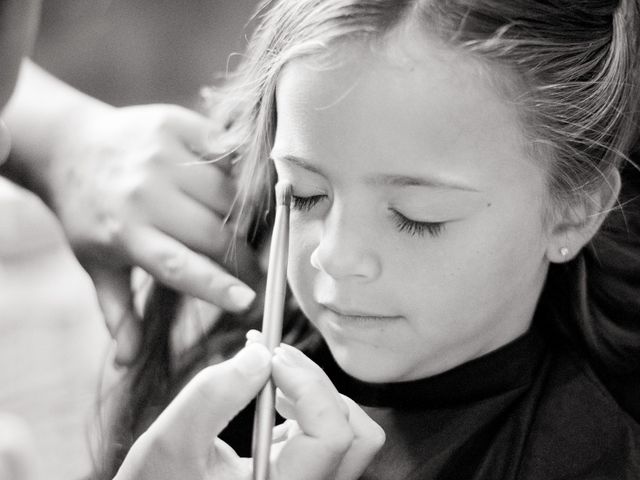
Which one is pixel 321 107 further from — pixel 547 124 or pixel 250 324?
pixel 250 324

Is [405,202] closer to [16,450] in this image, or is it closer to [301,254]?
[301,254]

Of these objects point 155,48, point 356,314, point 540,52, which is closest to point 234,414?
point 356,314

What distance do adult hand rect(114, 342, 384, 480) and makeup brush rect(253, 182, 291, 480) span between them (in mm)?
10

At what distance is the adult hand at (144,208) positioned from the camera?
815 millimetres

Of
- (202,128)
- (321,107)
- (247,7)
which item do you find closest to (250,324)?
(202,128)

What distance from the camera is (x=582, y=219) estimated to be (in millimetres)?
761

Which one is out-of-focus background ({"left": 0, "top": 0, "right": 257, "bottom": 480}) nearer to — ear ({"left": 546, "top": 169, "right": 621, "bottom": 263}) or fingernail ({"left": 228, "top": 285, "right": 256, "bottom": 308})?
fingernail ({"left": 228, "top": 285, "right": 256, "bottom": 308})

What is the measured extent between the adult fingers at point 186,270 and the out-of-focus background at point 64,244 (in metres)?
0.53

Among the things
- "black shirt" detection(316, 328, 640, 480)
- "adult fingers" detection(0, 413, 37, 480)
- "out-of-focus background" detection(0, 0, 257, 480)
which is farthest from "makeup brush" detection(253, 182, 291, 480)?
"out-of-focus background" detection(0, 0, 257, 480)

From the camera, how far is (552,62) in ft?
2.27

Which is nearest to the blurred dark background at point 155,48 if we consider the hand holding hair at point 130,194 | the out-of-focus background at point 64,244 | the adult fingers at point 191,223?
the out-of-focus background at point 64,244

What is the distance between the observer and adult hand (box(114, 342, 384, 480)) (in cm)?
62

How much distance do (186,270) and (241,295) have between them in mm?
55

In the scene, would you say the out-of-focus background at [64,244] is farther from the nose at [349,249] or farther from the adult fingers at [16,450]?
the nose at [349,249]
